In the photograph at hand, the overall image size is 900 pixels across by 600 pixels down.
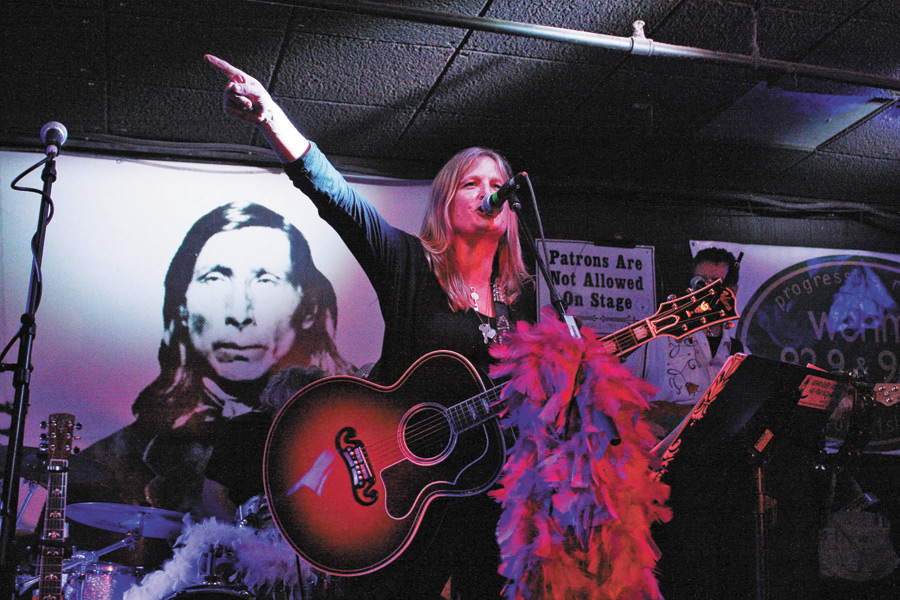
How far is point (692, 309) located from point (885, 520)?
7.60 ft

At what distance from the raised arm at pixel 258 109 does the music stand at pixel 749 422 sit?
1.48 metres

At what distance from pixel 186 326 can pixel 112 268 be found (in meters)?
0.44

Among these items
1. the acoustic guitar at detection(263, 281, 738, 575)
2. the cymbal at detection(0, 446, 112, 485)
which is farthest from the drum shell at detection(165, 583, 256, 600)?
the cymbal at detection(0, 446, 112, 485)

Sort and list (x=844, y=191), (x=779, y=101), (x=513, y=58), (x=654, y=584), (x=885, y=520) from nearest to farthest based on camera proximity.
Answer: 1. (x=654, y=584)
2. (x=513, y=58)
3. (x=779, y=101)
4. (x=885, y=520)
5. (x=844, y=191)

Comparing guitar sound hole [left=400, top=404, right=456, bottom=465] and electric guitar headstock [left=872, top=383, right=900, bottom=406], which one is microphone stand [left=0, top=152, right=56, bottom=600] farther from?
electric guitar headstock [left=872, top=383, right=900, bottom=406]

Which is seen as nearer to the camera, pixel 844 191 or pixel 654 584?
pixel 654 584

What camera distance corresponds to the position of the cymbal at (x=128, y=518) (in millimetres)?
2900

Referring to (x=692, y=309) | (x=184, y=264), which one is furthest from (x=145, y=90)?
(x=692, y=309)

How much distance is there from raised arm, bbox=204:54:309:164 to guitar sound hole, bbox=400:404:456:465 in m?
0.98

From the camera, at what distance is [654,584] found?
185 centimetres

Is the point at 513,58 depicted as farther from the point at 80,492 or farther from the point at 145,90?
the point at 80,492

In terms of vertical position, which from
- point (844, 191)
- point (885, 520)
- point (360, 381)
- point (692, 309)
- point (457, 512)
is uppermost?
point (844, 191)

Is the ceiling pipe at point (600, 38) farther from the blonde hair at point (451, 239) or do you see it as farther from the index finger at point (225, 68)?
the index finger at point (225, 68)

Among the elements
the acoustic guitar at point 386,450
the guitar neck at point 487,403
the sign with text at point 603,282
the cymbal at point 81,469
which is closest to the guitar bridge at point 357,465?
the acoustic guitar at point 386,450
